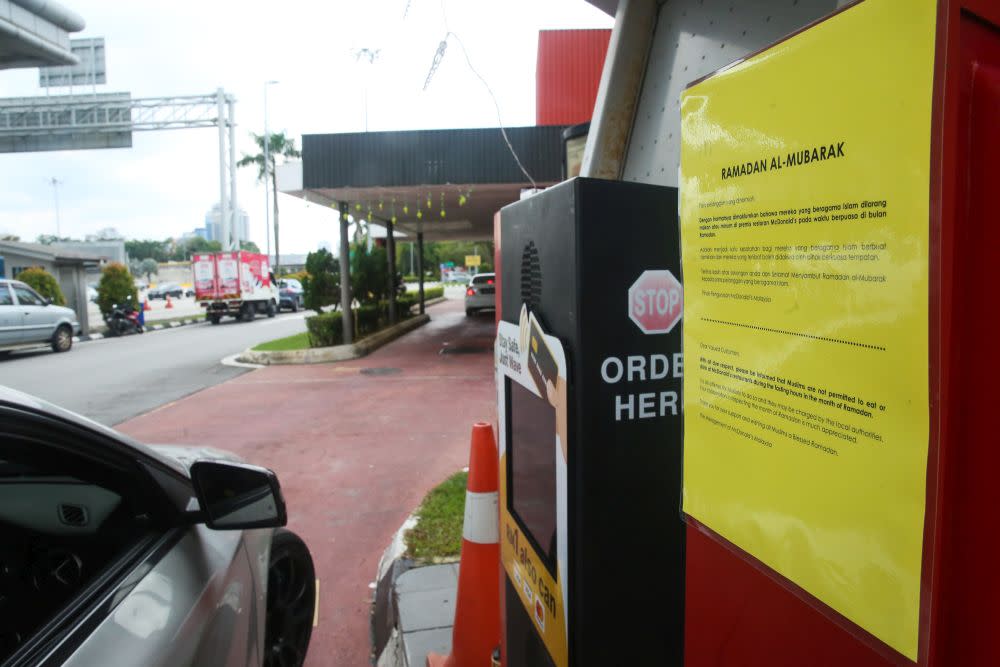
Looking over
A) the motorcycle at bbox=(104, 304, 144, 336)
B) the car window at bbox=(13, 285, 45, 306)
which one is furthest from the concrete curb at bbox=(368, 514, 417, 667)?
the motorcycle at bbox=(104, 304, 144, 336)

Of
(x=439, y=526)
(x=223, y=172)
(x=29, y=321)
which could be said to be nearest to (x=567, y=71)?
(x=439, y=526)

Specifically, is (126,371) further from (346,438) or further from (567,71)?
(567,71)

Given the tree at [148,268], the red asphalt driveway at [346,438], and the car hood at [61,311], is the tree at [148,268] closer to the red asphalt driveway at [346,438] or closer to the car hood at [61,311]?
the car hood at [61,311]

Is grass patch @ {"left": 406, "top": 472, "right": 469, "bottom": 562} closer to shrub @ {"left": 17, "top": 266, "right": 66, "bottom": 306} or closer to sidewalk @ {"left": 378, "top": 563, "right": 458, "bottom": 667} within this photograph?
sidewalk @ {"left": 378, "top": 563, "right": 458, "bottom": 667}

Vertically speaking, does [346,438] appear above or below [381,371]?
below

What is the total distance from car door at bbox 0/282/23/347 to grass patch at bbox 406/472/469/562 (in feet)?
45.7

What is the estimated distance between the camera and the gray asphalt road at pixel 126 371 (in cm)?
989

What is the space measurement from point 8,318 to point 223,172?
1997 cm

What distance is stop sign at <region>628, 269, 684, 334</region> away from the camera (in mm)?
1466

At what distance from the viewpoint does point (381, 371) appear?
11797mm

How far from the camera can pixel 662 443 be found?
4.97 feet

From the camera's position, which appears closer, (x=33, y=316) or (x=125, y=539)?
(x=125, y=539)

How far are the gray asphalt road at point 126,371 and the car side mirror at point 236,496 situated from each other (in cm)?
749

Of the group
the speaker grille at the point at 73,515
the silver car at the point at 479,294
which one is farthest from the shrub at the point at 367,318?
the speaker grille at the point at 73,515
